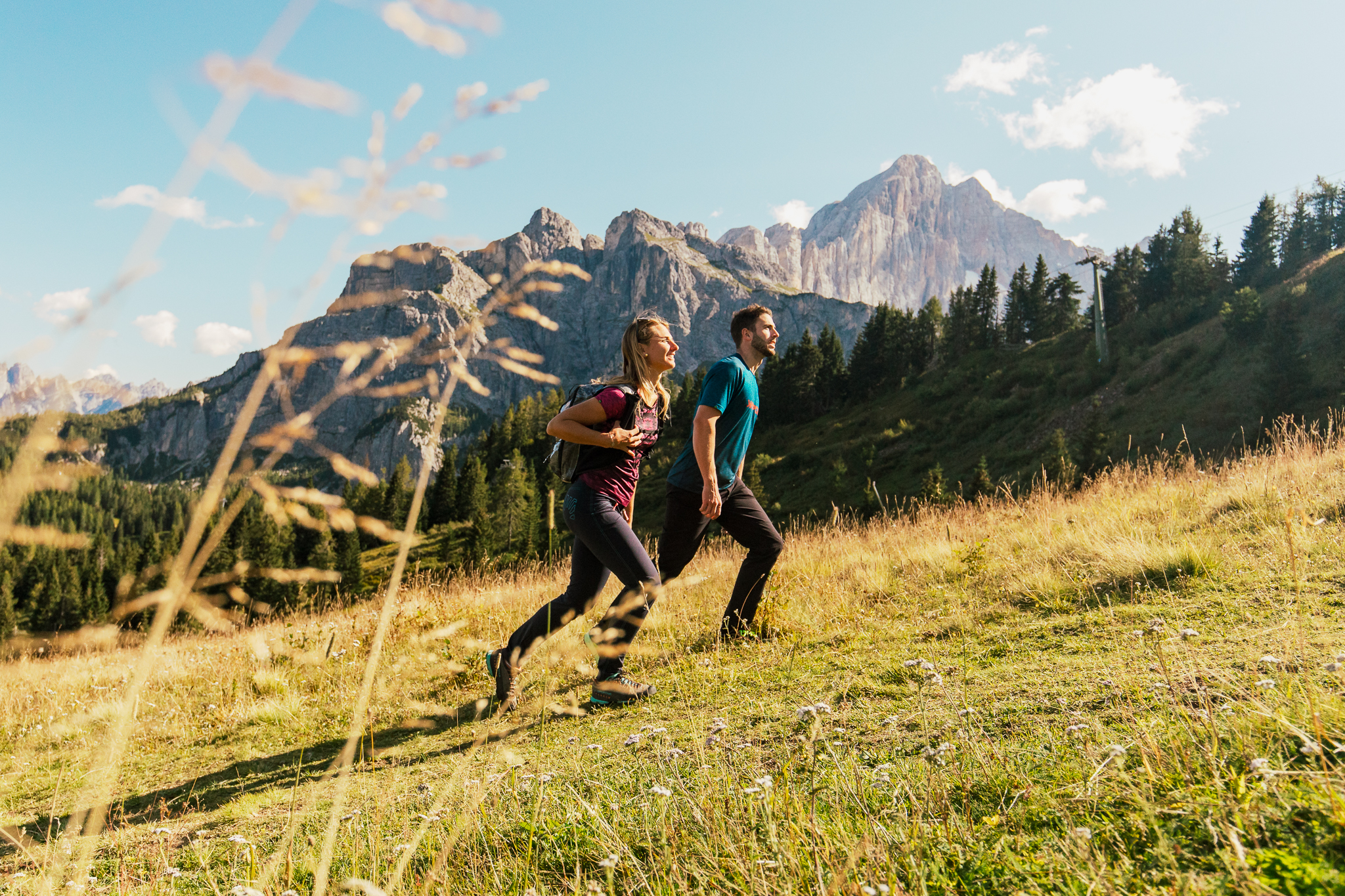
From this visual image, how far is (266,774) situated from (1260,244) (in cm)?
8030

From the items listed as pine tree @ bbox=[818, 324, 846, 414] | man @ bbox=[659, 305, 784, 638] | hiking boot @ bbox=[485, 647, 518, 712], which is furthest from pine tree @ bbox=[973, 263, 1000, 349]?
hiking boot @ bbox=[485, 647, 518, 712]

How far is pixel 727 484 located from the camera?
472 cm

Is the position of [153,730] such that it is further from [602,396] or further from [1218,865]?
[1218,865]

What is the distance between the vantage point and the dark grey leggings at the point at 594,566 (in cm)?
375

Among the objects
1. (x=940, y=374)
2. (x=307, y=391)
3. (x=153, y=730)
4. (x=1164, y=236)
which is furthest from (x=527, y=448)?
(x=307, y=391)

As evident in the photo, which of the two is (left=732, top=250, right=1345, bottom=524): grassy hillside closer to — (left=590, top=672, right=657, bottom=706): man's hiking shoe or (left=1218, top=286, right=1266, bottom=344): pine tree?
(left=1218, top=286, right=1266, bottom=344): pine tree

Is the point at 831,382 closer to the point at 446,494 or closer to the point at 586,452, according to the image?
the point at 446,494

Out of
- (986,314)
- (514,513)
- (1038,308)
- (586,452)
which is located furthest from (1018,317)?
(586,452)

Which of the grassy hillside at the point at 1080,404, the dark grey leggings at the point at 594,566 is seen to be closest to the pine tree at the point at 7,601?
the grassy hillside at the point at 1080,404

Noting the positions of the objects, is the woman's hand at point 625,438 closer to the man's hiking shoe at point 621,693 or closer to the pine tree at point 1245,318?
the man's hiking shoe at point 621,693

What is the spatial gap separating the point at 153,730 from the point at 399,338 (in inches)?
218

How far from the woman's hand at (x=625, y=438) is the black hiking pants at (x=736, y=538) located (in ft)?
2.45

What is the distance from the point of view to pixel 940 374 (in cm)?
5700

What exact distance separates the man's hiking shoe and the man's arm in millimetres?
1144
